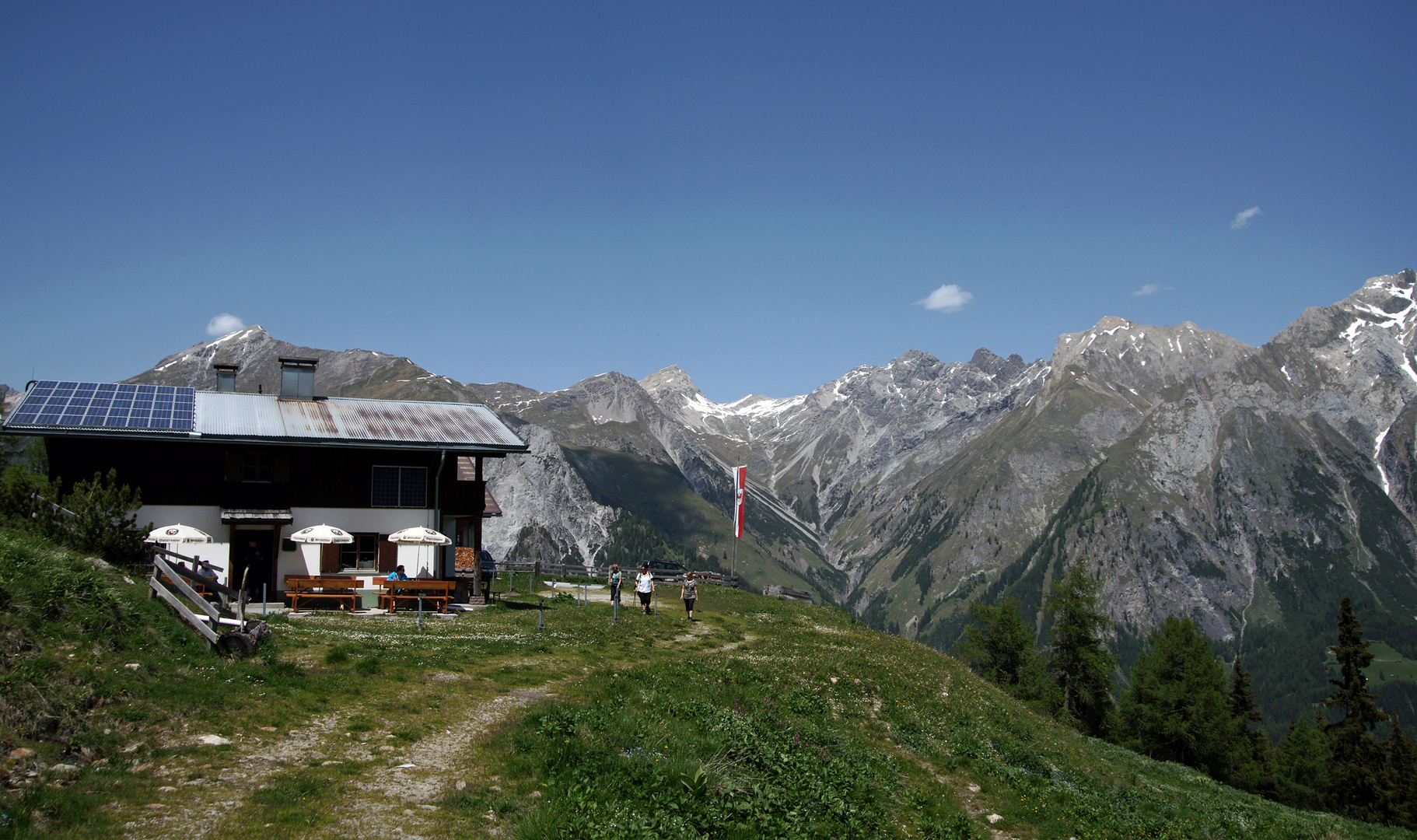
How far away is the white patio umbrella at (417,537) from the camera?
1543 inches

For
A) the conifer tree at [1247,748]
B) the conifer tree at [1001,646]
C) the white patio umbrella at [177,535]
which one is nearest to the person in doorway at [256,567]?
the white patio umbrella at [177,535]

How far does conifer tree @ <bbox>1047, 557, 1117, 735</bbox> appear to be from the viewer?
8081 cm

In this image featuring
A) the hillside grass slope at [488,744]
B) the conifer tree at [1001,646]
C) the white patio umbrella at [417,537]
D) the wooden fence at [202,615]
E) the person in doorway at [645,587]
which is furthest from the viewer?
the conifer tree at [1001,646]

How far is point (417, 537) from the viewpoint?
1543 inches

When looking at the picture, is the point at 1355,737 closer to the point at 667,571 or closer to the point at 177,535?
the point at 667,571

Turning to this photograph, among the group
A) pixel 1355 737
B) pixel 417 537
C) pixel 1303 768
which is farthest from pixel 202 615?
pixel 1303 768

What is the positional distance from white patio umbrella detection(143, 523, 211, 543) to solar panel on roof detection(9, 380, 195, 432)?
16.6 feet

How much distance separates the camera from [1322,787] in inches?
3757

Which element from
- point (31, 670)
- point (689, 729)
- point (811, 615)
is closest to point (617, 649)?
point (689, 729)

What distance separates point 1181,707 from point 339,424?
8726 cm

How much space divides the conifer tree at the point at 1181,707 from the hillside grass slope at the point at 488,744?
6554 cm

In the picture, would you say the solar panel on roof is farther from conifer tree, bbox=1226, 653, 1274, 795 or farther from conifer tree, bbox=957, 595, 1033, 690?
conifer tree, bbox=1226, 653, 1274, 795

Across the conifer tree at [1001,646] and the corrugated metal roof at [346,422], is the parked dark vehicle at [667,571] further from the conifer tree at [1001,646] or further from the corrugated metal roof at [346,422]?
the conifer tree at [1001,646]

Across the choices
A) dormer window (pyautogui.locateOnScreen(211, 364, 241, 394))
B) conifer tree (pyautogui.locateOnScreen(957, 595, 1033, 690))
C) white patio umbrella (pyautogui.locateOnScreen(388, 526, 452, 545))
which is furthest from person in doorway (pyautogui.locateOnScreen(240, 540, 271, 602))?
conifer tree (pyautogui.locateOnScreen(957, 595, 1033, 690))
